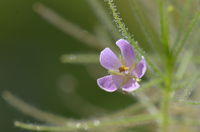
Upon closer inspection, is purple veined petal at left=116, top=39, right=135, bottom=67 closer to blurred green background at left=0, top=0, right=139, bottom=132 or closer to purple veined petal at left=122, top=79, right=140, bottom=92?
purple veined petal at left=122, top=79, right=140, bottom=92

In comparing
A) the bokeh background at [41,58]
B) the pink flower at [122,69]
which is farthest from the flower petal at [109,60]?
the bokeh background at [41,58]

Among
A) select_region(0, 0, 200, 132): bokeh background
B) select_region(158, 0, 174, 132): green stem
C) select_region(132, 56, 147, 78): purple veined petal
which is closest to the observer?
select_region(132, 56, 147, 78): purple veined petal

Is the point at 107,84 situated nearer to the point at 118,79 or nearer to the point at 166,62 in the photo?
the point at 118,79

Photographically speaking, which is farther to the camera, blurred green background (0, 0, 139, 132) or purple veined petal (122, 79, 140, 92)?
blurred green background (0, 0, 139, 132)

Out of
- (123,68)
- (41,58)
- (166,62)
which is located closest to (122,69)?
(123,68)

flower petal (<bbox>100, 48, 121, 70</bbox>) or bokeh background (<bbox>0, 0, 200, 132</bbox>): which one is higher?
bokeh background (<bbox>0, 0, 200, 132</bbox>)

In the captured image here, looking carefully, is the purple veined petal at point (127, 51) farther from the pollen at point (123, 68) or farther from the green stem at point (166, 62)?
the green stem at point (166, 62)

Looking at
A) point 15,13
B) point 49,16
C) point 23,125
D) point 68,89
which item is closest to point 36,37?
point 15,13

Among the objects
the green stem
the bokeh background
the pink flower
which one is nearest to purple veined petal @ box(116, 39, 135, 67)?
the pink flower
